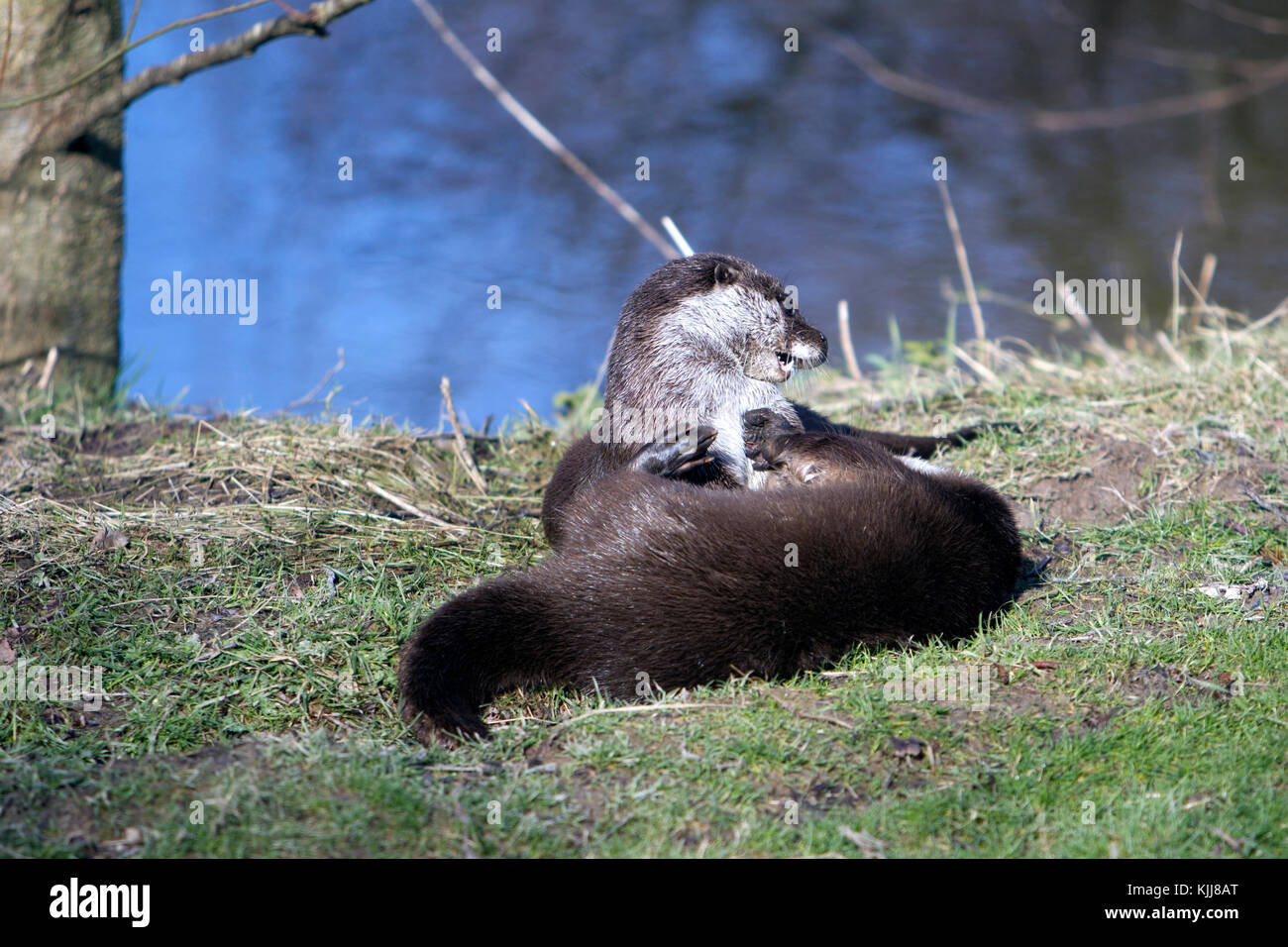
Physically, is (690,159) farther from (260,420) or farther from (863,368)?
(260,420)

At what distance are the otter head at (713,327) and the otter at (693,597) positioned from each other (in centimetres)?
59

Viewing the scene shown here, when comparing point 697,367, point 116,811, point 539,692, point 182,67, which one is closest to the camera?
point 116,811

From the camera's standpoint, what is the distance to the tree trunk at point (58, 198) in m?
4.55

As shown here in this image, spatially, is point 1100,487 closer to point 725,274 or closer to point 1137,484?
point 1137,484

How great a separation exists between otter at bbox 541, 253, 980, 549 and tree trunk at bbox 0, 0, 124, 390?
2.76 metres

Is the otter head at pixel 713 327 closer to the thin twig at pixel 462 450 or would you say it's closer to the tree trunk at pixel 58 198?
the thin twig at pixel 462 450

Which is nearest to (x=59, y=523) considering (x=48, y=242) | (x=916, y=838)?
(x=48, y=242)

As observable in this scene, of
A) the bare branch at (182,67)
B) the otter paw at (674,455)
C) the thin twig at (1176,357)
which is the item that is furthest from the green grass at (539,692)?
the bare branch at (182,67)

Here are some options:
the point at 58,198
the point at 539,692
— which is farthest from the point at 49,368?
the point at 539,692

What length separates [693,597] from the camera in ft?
8.58

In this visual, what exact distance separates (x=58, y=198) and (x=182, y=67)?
91 centimetres

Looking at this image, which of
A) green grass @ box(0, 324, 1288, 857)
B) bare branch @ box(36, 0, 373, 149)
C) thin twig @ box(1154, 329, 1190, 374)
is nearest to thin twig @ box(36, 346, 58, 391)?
green grass @ box(0, 324, 1288, 857)

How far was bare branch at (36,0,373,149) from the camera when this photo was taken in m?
4.07

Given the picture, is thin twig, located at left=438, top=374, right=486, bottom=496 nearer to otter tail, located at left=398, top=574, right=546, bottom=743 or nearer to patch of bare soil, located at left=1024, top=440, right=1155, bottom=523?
otter tail, located at left=398, top=574, right=546, bottom=743
